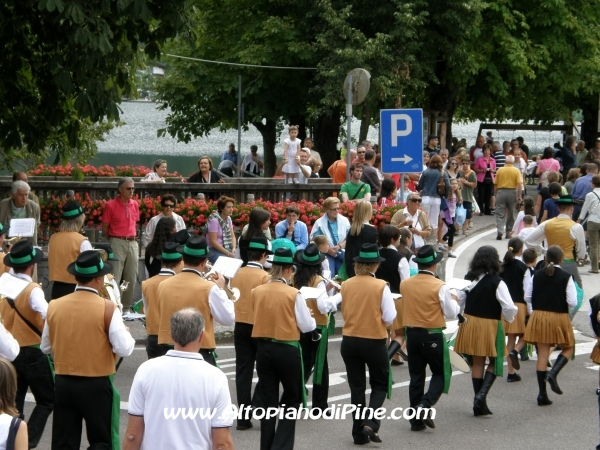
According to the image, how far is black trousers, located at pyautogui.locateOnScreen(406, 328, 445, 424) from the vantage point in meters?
9.64

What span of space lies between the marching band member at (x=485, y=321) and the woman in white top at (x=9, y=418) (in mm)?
5757

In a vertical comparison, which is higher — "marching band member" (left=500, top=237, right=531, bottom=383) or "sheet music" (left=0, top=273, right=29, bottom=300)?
"sheet music" (left=0, top=273, right=29, bottom=300)

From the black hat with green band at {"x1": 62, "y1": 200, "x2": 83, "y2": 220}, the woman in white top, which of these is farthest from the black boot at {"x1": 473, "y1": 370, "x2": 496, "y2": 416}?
the woman in white top

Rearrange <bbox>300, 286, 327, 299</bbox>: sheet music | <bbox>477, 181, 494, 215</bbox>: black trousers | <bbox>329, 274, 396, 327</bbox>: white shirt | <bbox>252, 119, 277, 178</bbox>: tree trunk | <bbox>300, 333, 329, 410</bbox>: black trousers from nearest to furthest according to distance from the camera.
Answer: <bbox>300, 286, 327, 299</bbox>: sheet music → <bbox>329, 274, 396, 327</bbox>: white shirt → <bbox>300, 333, 329, 410</bbox>: black trousers → <bbox>477, 181, 494, 215</bbox>: black trousers → <bbox>252, 119, 277, 178</bbox>: tree trunk

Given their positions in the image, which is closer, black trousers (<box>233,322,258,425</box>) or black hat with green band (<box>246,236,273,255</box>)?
black hat with green band (<box>246,236,273,255</box>)

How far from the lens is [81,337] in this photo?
24.2ft

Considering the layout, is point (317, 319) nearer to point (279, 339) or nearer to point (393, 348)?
point (279, 339)

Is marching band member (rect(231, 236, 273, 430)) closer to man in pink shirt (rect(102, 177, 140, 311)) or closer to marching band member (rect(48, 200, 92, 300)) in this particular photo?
marching band member (rect(48, 200, 92, 300))

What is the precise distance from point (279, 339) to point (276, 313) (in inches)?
8.1

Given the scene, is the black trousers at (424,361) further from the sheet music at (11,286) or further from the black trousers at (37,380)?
the sheet music at (11,286)

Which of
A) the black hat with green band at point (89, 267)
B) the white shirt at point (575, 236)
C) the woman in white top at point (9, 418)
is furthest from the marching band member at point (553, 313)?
the woman in white top at point (9, 418)

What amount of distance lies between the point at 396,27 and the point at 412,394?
18802mm

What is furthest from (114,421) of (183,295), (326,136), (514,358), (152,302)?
(326,136)

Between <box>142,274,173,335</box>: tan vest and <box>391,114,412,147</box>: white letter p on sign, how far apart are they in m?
6.52
